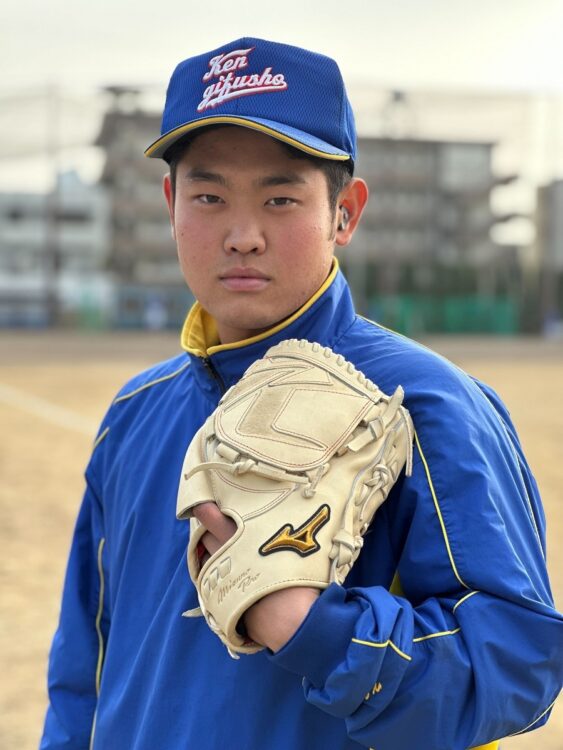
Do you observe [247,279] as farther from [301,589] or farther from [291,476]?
[301,589]

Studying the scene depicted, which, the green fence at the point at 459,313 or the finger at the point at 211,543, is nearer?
the finger at the point at 211,543

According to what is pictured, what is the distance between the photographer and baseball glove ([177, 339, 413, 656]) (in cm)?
101

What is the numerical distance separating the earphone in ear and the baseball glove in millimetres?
272

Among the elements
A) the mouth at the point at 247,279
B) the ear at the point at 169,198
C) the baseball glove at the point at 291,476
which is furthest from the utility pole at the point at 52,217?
the baseball glove at the point at 291,476

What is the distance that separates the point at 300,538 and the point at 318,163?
0.51m

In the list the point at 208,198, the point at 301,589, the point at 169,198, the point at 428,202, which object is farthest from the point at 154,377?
the point at 428,202

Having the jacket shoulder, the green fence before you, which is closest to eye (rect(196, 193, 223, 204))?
the jacket shoulder

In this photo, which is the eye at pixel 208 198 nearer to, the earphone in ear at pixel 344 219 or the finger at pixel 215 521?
the earphone in ear at pixel 344 219

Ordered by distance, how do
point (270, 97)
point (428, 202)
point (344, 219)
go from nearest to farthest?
point (270, 97)
point (344, 219)
point (428, 202)

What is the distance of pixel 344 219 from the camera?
4.38ft

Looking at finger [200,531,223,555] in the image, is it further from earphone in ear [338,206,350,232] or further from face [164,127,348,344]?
earphone in ear [338,206,350,232]

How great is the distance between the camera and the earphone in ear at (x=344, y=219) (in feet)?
4.35

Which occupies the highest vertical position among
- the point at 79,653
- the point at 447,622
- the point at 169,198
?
the point at 169,198

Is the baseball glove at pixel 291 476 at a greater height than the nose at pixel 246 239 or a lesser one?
lesser
